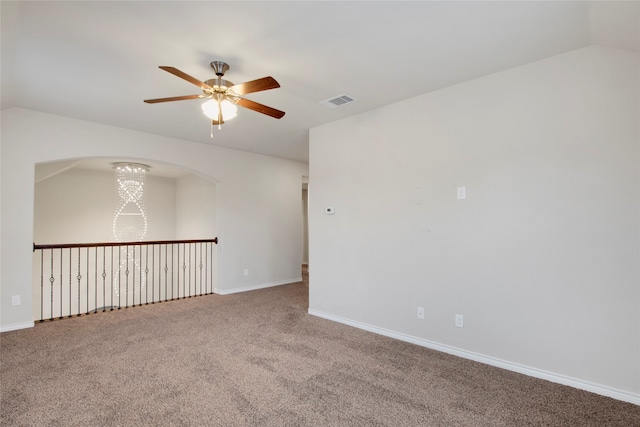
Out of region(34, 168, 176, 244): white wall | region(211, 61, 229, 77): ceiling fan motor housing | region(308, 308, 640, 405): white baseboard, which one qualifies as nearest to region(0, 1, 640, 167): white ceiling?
region(211, 61, 229, 77): ceiling fan motor housing

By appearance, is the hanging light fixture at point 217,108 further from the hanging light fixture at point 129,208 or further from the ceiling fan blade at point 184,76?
the hanging light fixture at point 129,208

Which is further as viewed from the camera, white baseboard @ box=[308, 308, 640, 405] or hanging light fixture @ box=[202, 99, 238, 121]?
hanging light fixture @ box=[202, 99, 238, 121]

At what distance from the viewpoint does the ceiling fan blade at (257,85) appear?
2.22 m

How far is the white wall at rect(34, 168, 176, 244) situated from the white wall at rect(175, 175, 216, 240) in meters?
0.47

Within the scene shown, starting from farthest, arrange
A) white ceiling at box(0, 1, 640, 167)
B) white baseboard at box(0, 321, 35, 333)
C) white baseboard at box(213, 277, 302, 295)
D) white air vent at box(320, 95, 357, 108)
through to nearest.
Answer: white baseboard at box(213, 277, 302, 295)
white baseboard at box(0, 321, 35, 333)
white air vent at box(320, 95, 357, 108)
white ceiling at box(0, 1, 640, 167)

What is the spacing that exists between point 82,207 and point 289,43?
6.89 m

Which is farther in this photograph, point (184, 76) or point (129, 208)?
point (129, 208)

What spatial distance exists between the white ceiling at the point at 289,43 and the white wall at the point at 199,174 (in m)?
0.55

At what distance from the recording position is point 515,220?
8.77 feet

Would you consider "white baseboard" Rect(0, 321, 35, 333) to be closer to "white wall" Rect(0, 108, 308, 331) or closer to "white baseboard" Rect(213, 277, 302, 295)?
"white wall" Rect(0, 108, 308, 331)

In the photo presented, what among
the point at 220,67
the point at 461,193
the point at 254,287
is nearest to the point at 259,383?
the point at 461,193

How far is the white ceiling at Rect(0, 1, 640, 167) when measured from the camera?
6.39 feet

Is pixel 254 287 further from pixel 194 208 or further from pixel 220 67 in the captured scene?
pixel 220 67

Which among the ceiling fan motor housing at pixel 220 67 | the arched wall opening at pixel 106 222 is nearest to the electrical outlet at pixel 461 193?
the ceiling fan motor housing at pixel 220 67
